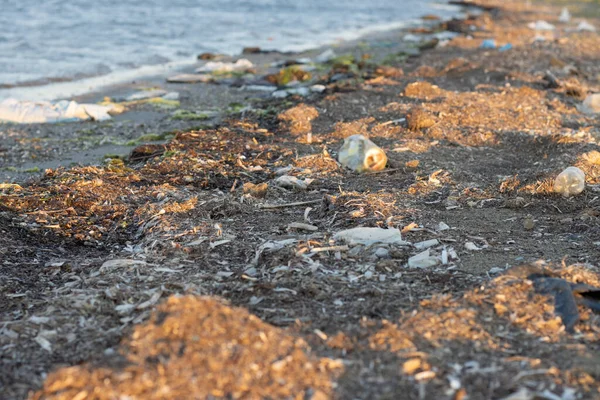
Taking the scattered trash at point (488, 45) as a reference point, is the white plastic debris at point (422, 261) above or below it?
above

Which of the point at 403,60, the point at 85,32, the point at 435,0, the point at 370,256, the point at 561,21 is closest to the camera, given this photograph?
the point at 370,256

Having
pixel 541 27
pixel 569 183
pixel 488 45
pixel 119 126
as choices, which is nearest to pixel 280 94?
pixel 119 126

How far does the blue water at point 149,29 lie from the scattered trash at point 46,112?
269 centimetres

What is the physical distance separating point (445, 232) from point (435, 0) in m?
32.7

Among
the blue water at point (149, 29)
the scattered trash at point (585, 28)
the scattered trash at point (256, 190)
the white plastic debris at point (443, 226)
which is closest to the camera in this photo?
the white plastic debris at point (443, 226)

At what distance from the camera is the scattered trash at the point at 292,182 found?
5.89 metres

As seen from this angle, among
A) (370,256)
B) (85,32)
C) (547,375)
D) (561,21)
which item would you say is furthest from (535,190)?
(561,21)

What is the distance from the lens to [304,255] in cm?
427

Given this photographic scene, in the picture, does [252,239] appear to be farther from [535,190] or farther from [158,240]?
[535,190]

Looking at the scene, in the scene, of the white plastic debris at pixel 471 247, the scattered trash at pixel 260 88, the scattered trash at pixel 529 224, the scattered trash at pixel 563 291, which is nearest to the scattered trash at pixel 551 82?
the scattered trash at pixel 260 88

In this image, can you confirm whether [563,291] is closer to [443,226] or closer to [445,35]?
[443,226]

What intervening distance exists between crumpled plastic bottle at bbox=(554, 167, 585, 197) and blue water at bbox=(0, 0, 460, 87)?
928 centimetres

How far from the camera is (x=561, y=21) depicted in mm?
23516

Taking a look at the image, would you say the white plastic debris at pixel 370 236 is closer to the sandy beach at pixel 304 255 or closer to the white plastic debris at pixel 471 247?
the sandy beach at pixel 304 255
